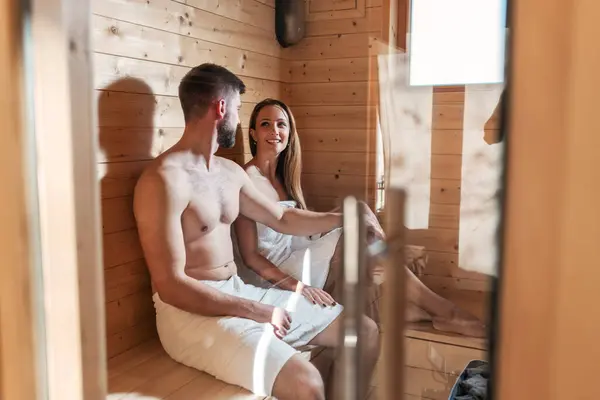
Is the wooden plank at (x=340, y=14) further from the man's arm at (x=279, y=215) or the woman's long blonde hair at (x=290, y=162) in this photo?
the man's arm at (x=279, y=215)

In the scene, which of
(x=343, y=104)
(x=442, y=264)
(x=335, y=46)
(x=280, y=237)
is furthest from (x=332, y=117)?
(x=442, y=264)

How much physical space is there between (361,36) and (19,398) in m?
Answer: 0.82

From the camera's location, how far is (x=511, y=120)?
536 mm

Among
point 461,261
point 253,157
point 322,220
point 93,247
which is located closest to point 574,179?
point 461,261

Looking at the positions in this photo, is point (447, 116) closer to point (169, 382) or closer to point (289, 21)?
point (289, 21)

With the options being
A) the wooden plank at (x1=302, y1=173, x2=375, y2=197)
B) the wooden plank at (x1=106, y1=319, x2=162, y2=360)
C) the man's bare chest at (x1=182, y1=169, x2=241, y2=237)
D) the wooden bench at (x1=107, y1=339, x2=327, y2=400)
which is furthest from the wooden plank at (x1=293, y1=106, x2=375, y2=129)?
the wooden plank at (x1=106, y1=319, x2=162, y2=360)

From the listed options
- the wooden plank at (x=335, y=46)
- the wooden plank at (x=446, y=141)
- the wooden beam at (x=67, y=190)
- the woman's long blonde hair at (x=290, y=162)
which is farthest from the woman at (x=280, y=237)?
the wooden beam at (x=67, y=190)

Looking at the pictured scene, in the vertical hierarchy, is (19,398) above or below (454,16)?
below

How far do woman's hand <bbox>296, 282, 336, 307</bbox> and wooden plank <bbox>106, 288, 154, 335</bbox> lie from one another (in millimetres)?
363

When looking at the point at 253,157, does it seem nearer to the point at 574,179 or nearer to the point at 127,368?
the point at 127,368

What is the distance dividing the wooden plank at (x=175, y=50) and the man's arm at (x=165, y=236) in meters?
0.26

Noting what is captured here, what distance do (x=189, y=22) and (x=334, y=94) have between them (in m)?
0.41

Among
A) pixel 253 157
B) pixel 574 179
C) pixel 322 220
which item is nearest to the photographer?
pixel 574 179

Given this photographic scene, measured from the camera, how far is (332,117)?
1.08 meters
